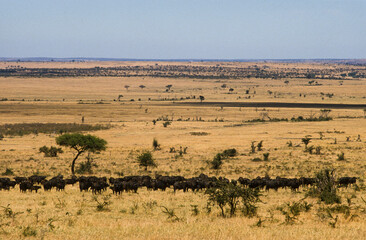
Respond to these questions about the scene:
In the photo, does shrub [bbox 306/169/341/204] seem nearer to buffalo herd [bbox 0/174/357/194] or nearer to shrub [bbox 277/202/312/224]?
shrub [bbox 277/202/312/224]

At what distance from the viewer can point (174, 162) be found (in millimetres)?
39219

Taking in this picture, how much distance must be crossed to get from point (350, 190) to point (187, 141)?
30.9m

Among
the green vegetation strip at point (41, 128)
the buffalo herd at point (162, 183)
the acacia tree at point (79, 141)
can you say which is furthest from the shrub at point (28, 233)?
the green vegetation strip at point (41, 128)

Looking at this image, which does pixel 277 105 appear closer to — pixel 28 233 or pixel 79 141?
pixel 79 141

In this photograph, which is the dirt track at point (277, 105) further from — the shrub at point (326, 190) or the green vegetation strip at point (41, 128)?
the shrub at point (326, 190)

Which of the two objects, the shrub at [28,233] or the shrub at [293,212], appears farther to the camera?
the shrub at [293,212]

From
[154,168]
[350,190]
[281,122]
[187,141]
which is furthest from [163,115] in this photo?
[350,190]

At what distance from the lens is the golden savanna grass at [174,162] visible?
13580mm

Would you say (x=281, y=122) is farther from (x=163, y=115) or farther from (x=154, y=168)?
(x=154, y=168)

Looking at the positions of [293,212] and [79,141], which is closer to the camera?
[293,212]

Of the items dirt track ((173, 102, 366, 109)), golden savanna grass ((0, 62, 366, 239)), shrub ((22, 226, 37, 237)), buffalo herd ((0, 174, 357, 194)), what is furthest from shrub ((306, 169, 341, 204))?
dirt track ((173, 102, 366, 109))

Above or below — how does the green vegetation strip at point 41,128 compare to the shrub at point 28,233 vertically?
below

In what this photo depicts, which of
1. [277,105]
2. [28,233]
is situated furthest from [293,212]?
[277,105]

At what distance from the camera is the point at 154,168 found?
35.9 metres
